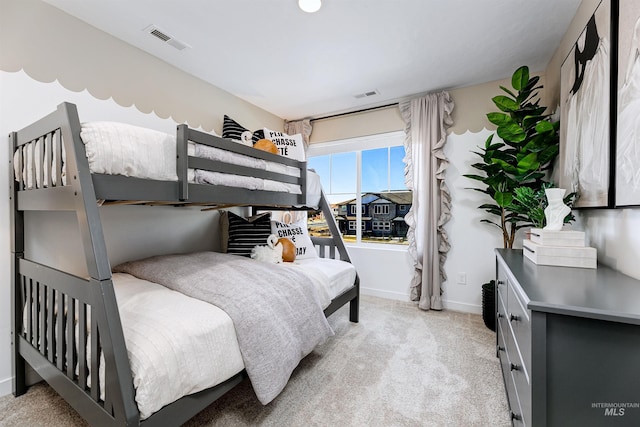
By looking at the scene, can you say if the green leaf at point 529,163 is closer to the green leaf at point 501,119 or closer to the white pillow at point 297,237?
the green leaf at point 501,119

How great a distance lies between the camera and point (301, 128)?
12.0ft

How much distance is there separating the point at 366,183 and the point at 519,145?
165 centimetres

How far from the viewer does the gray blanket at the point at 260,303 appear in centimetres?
126

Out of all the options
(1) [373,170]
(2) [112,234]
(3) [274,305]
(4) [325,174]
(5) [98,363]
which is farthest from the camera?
(4) [325,174]

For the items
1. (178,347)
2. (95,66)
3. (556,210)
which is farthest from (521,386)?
(95,66)

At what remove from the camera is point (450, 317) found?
2637 millimetres

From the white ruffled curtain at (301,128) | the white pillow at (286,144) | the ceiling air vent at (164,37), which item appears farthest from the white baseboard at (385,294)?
the ceiling air vent at (164,37)

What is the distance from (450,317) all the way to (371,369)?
126 cm

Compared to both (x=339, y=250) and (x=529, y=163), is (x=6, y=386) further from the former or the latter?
(x=529, y=163)

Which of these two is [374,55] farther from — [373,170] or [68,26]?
[68,26]

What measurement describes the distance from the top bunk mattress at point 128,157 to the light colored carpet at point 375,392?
3.92 ft

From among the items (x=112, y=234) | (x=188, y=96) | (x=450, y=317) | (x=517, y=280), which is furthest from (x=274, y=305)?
(x=188, y=96)

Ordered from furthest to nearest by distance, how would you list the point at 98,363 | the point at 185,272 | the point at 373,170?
the point at 373,170, the point at 185,272, the point at 98,363

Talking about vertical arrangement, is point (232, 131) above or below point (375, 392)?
above
